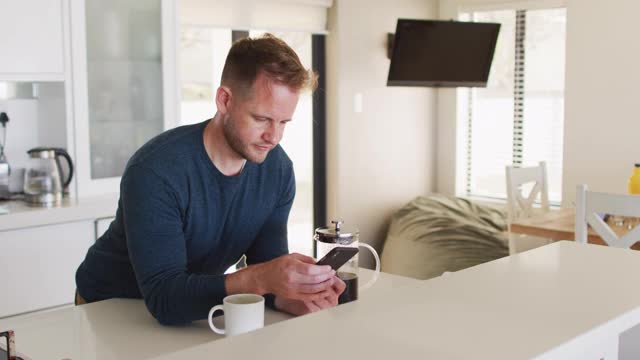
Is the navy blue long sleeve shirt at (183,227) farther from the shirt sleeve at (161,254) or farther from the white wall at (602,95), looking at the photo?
the white wall at (602,95)

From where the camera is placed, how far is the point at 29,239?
11.3 ft

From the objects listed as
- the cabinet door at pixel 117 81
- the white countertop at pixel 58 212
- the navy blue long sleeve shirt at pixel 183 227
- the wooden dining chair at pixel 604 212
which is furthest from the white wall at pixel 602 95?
the navy blue long sleeve shirt at pixel 183 227

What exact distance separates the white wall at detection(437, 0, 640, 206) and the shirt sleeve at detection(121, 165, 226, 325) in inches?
138

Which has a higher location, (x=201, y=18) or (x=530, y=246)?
(x=201, y=18)

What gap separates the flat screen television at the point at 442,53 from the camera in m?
4.93

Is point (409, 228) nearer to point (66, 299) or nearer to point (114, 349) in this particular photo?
point (66, 299)

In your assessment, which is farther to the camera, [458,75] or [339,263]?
[458,75]

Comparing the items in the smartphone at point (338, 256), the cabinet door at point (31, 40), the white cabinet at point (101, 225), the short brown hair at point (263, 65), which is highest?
the cabinet door at point (31, 40)

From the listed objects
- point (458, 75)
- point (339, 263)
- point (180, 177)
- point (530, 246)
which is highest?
point (458, 75)

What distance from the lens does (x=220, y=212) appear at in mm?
2025

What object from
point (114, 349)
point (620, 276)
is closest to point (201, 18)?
point (114, 349)

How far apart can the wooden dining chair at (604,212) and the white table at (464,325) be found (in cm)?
176

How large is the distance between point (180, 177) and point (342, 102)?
3.22 m

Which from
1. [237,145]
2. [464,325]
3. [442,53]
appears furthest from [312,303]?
[442,53]
